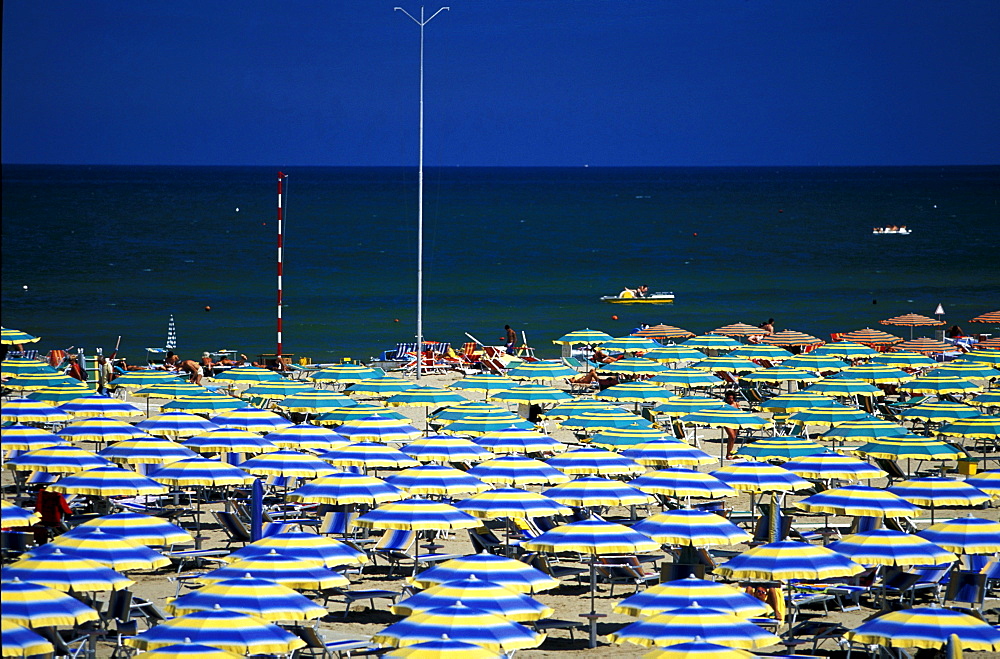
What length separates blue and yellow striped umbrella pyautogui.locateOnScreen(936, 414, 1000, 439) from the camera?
21.8 metres

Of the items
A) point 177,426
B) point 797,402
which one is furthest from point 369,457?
point 797,402

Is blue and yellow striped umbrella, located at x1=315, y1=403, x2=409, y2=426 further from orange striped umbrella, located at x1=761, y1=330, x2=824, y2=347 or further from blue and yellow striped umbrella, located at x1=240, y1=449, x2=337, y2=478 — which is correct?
orange striped umbrella, located at x1=761, y1=330, x2=824, y2=347

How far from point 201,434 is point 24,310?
4794 centimetres

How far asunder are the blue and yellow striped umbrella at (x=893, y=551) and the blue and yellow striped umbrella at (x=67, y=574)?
648 centimetres

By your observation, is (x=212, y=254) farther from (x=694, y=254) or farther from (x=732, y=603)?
(x=732, y=603)

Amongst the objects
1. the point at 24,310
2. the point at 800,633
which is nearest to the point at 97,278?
the point at 24,310

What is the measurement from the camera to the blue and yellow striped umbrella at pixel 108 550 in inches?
490

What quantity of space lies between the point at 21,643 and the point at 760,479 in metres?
9.80

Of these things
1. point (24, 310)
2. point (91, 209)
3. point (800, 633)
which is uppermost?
point (91, 209)

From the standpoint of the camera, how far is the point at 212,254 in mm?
99125

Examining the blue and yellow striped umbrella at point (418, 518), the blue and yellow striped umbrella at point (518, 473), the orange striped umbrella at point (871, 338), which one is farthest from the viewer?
the orange striped umbrella at point (871, 338)

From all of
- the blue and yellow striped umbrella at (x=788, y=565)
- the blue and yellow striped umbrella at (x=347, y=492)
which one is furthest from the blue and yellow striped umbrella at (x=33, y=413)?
the blue and yellow striped umbrella at (x=788, y=565)

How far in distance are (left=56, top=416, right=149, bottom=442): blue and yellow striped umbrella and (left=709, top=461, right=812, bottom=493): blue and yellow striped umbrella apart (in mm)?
8312

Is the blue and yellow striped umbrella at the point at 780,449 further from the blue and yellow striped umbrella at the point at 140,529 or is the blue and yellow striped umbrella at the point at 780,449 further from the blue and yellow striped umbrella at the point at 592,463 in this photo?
the blue and yellow striped umbrella at the point at 140,529
